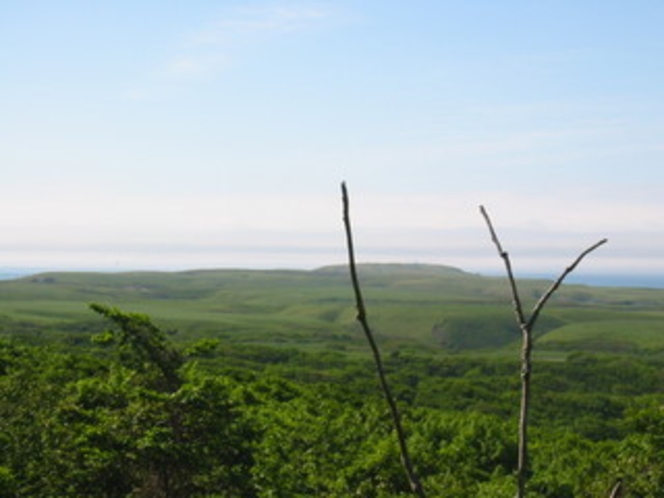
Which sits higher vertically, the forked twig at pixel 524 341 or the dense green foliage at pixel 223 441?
the forked twig at pixel 524 341

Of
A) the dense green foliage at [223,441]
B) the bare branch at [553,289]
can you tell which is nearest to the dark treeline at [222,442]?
the dense green foliage at [223,441]

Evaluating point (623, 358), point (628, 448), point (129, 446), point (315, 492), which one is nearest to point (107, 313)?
point (129, 446)

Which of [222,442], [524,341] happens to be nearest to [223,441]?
[222,442]

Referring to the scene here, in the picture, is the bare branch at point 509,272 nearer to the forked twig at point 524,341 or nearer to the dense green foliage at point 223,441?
the forked twig at point 524,341

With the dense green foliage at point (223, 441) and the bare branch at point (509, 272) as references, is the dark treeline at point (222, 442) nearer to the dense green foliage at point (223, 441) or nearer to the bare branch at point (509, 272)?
the dense green foliage at point (223, 441)

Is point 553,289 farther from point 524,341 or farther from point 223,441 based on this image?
point 223,441

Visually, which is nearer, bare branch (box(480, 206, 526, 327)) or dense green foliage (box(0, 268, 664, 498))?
bare branch (box(480, 206, 526, 327))

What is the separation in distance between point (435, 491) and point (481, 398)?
68.6m

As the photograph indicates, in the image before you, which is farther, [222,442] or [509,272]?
[222,442]

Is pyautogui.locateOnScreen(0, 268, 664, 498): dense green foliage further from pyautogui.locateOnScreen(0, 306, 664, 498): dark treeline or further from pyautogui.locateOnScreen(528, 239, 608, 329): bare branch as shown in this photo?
pyautogui.locateOnScreen(528, 239, 608, 329): bare branch

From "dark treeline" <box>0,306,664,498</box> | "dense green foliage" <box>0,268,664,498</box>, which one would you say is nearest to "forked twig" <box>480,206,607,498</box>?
"dark treeline" <box>0,306,664,498</box>

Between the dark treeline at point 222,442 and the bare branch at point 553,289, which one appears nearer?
the bare branch at point 553,289

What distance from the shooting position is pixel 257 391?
4603 centimetres

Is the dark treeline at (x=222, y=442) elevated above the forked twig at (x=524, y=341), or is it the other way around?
the forked twig at (x=524, y=341)
